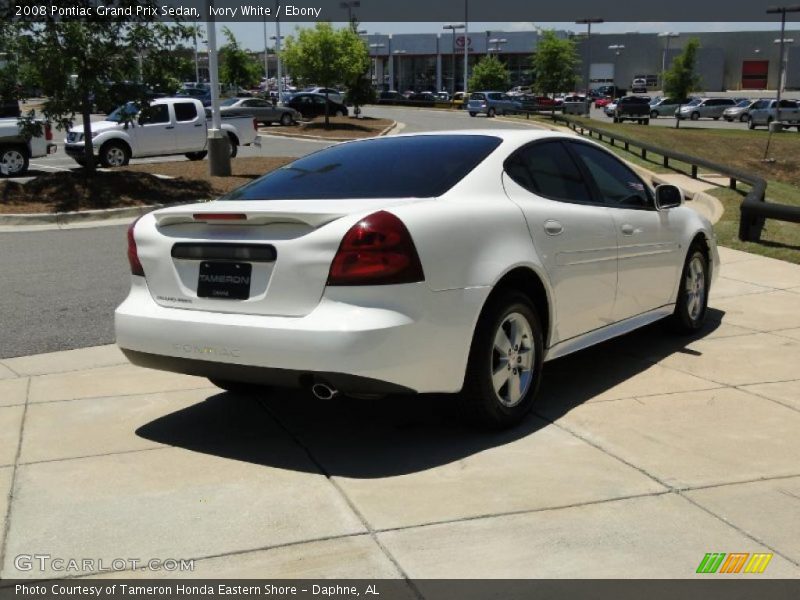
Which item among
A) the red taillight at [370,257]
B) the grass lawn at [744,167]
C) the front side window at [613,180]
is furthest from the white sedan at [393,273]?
the grass lawn at [744,167]

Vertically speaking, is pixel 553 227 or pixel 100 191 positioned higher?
pixel 553 227

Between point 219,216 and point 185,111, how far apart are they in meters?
21.7

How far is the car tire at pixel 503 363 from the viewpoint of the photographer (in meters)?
4.72

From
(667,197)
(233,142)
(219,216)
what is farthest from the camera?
(233,142)

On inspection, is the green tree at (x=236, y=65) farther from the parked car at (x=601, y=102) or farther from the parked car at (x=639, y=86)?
the parked car at (x=639, y=86)

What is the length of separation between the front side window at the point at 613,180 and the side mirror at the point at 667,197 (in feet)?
0.24

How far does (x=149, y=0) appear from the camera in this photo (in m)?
16.5

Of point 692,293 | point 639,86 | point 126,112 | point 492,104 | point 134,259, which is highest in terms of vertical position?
point 639,86

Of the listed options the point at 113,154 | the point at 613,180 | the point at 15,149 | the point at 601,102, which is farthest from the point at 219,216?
the point at 601,102

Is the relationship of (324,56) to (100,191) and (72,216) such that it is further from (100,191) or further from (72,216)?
(72,216)

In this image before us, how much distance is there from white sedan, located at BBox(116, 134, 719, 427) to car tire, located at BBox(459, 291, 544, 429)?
11mm

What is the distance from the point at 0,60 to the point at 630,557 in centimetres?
1615

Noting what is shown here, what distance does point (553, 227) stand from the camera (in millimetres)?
5312

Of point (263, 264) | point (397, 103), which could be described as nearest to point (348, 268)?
point (263, 264)
